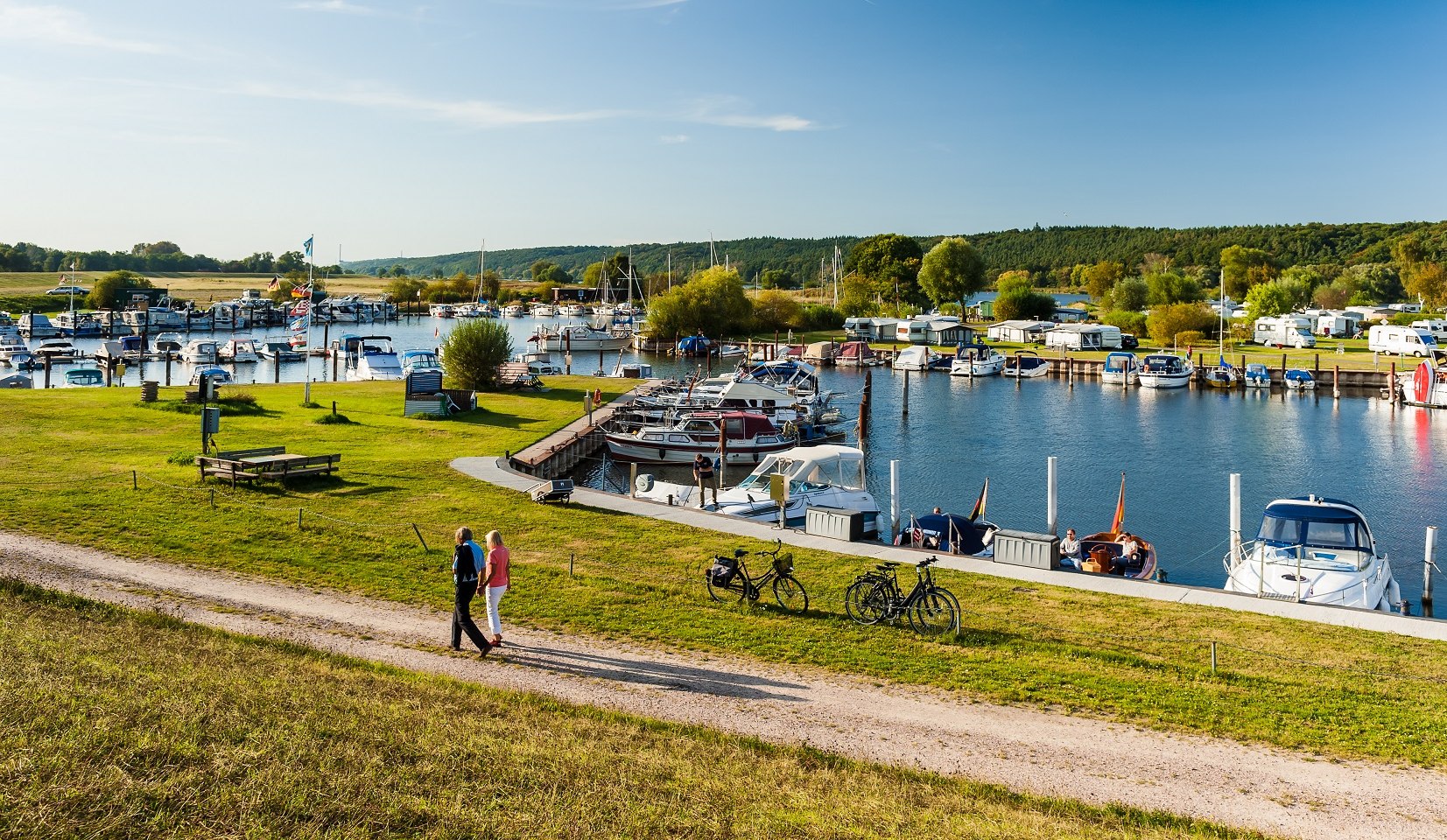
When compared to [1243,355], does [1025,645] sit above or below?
below

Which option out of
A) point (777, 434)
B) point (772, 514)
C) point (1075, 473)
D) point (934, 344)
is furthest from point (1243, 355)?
point (772, 514)

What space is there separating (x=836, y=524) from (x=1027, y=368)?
72413 millimetres

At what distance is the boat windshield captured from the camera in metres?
24.9

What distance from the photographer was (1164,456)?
51688 millimetres

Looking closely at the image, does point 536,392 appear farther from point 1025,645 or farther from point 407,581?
point 1025,645

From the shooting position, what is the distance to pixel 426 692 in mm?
13281

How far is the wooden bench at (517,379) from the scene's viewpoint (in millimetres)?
56344

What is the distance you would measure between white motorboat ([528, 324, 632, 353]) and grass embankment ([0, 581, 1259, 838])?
354 feet

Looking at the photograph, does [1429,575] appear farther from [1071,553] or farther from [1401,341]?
[1401,341]

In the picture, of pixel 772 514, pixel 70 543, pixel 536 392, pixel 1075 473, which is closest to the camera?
pixel 70 543

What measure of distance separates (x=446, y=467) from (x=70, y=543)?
486 inches

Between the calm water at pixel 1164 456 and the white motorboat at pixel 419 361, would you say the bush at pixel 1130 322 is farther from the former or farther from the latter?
the white motorboat at pixel 419 361

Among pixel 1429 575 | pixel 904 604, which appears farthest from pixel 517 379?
pixel 904 604

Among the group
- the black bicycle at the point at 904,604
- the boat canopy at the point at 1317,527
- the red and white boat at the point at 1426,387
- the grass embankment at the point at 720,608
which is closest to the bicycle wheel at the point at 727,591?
the grass embankment at the point at 720,608
